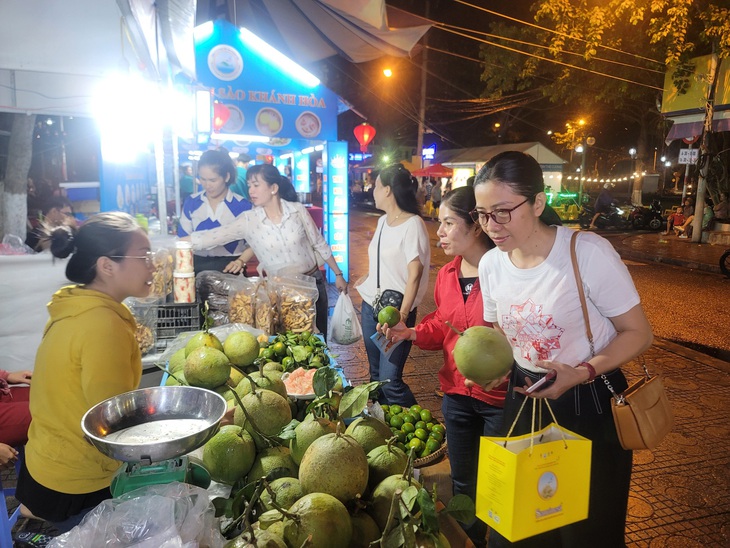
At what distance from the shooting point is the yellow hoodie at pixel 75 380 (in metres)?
2.00

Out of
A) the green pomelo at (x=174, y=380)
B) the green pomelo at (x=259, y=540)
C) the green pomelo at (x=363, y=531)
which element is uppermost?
the green pomelo at (x=259, y=540)

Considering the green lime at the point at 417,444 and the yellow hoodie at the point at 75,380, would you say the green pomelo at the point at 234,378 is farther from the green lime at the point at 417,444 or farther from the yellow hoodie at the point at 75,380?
the green lime at the point at 417,444

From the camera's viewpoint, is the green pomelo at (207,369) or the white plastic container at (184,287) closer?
the green pomelo at (207,369)

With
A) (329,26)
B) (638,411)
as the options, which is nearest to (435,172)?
(329,26)

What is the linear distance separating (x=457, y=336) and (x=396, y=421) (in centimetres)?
56

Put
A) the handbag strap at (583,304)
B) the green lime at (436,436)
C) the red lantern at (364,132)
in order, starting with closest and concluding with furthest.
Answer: the handbag strap at (583,304) < the green lime at (436,436) < the red lantern at (364,132)

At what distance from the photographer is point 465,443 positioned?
2.76 metres

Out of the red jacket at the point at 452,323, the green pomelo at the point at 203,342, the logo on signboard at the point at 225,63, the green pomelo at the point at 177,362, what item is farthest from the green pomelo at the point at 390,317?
the logo on signboard at the point at 225,63

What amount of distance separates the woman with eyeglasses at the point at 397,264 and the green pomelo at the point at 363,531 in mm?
2210

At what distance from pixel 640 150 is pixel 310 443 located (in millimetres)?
26923

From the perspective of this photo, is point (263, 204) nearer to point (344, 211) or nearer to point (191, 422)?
point (191, 422)

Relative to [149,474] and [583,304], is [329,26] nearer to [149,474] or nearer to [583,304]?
[583,304]

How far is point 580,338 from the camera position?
204 cm

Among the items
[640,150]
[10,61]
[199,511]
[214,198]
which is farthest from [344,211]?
[640,150]
